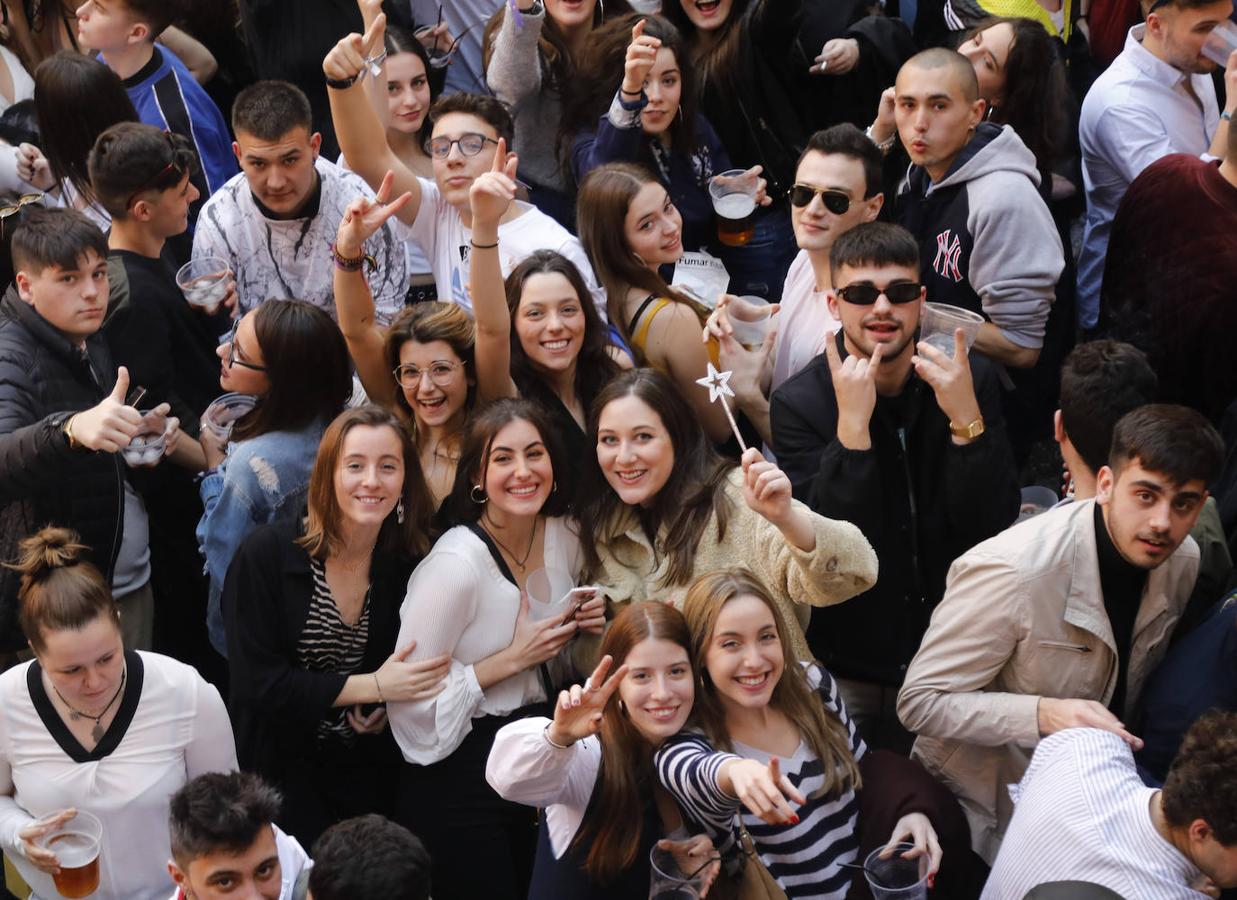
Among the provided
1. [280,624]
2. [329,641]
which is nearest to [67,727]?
[280,624]

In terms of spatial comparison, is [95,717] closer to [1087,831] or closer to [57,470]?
[57,470]

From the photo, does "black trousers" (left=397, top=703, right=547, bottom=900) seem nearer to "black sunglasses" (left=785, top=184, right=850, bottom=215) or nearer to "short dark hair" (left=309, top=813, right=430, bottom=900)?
"short dark hair" (left=309, top=813, right=430, bottom=900)

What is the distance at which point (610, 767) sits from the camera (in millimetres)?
3992

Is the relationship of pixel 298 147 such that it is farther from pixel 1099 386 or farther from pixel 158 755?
pixel 1099 386

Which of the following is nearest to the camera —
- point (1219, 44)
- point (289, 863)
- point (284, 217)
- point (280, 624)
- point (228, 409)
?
point (289, 863)

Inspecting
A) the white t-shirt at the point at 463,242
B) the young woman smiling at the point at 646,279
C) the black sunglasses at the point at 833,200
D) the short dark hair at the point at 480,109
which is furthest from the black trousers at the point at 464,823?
the short dark hair at the point at 480,109

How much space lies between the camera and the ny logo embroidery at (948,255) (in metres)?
5.48

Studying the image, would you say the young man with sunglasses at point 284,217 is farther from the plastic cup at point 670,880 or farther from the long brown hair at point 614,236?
the plastic cup at point 670,880

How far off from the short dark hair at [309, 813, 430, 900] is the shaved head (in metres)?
3.34

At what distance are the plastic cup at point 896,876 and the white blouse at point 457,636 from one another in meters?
1.23

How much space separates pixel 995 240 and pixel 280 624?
2731 millimetres

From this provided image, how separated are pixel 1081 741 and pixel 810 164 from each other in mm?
2374

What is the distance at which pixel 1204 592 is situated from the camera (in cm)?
443

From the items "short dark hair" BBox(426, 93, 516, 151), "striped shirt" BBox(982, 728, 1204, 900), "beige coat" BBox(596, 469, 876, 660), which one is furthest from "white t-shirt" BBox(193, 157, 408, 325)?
"striped shirt" BBox(982, 728, 1204, 900)
